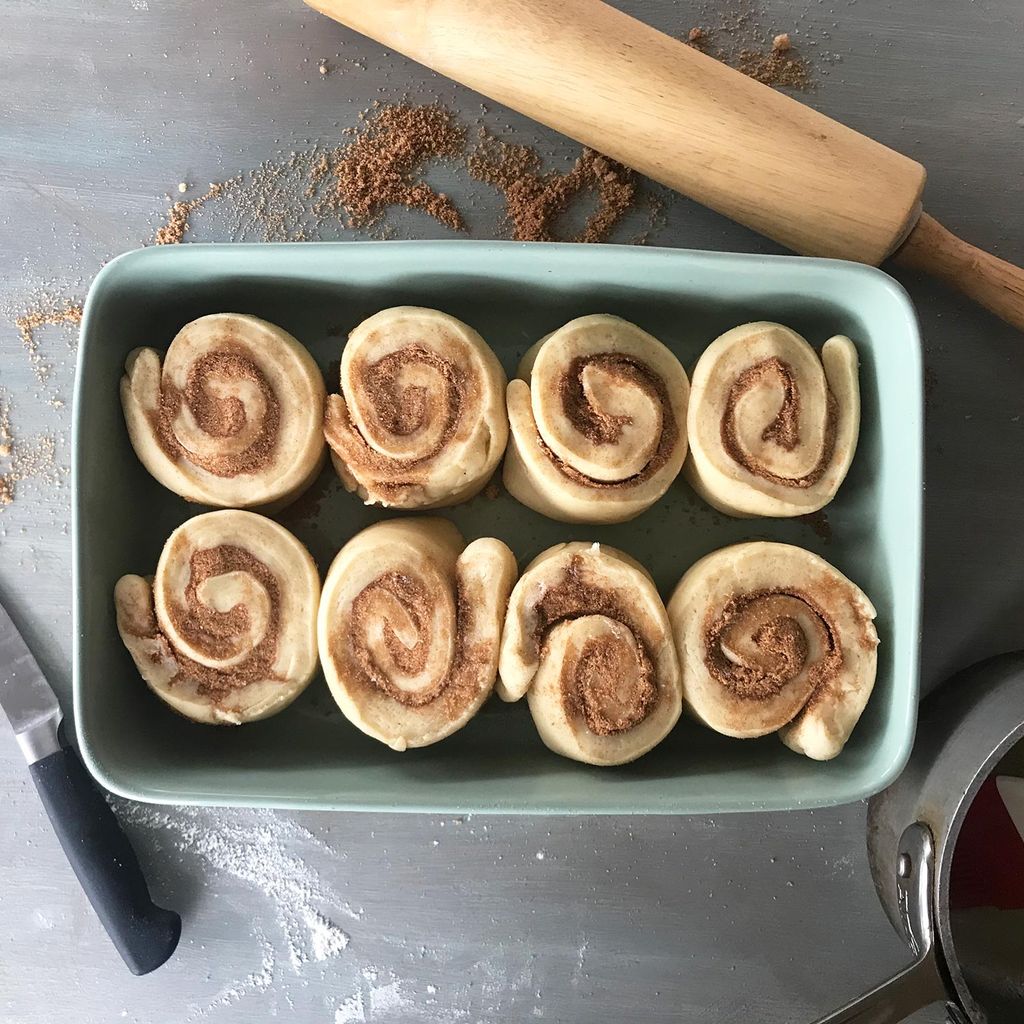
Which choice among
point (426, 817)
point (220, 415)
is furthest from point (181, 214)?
point (426, 817)

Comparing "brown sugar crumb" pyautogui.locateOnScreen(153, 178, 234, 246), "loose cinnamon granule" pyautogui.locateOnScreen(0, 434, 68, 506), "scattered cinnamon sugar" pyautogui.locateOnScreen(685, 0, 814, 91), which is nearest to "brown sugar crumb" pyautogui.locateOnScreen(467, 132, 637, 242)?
"scattered cinnamon sugar" pyautogui.locateOnScreen(685, 0, 814, 91)

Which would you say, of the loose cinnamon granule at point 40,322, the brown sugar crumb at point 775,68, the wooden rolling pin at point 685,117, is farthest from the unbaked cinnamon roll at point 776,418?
the loose cinnamon granule at point 40,322

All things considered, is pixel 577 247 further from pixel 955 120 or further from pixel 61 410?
pixel 61 410

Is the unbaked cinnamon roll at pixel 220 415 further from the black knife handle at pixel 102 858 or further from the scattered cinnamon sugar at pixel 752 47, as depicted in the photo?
the scattered cinnamon sugar at pixel 752 47

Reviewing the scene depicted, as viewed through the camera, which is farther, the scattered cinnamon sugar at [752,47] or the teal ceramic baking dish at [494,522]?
the scattered cinnamon sugar at [752,47]

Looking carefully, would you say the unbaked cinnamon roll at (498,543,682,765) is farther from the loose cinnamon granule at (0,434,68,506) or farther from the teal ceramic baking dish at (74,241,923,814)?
the loose cinnamon granule at (0,434,68,506)
